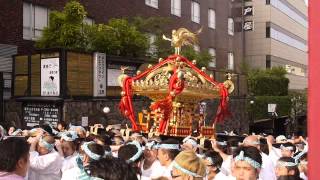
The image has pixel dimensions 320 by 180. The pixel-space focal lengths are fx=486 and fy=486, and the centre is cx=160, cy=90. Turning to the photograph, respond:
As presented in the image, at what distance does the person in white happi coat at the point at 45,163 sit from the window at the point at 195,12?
3078 cm

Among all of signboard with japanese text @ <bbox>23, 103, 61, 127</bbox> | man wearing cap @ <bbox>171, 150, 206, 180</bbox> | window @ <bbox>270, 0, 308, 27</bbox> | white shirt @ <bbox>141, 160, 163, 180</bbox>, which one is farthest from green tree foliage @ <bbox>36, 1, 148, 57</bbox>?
window @ <bbox>270, 0, 308, 27</bbox>

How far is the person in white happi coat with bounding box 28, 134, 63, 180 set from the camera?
5.65m

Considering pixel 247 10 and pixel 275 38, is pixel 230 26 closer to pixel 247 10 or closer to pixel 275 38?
pixel 247 10

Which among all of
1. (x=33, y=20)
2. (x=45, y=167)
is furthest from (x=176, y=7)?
(x=45, y=167)

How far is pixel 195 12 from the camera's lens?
3644 cm

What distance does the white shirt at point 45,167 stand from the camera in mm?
5641

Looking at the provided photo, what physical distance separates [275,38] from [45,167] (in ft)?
152

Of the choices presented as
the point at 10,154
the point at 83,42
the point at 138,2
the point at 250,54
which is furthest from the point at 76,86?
the point at 250,54

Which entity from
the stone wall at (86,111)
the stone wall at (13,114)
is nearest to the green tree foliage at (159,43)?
the stone wall at (86,111)

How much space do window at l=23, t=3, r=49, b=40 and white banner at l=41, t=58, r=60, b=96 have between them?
14.8 feet

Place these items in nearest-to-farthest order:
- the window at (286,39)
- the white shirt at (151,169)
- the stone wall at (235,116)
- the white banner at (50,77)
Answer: the white shirt at (151,169), the white banner at (50,77), the stone wall at (235,116), the window at (286,39)

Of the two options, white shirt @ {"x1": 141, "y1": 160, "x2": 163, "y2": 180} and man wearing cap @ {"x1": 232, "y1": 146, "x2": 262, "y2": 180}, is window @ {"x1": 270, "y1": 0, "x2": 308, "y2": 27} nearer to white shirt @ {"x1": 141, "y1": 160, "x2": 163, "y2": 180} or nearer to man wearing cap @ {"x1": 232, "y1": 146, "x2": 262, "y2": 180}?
white shirt @ {"x1": 141, "y1": 160, "x2": 163, "y2": 180}

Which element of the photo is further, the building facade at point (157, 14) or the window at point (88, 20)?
the window at point (88, 20)

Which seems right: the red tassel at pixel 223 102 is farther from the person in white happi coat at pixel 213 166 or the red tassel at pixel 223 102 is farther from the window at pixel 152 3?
the window at pixel 152 3
